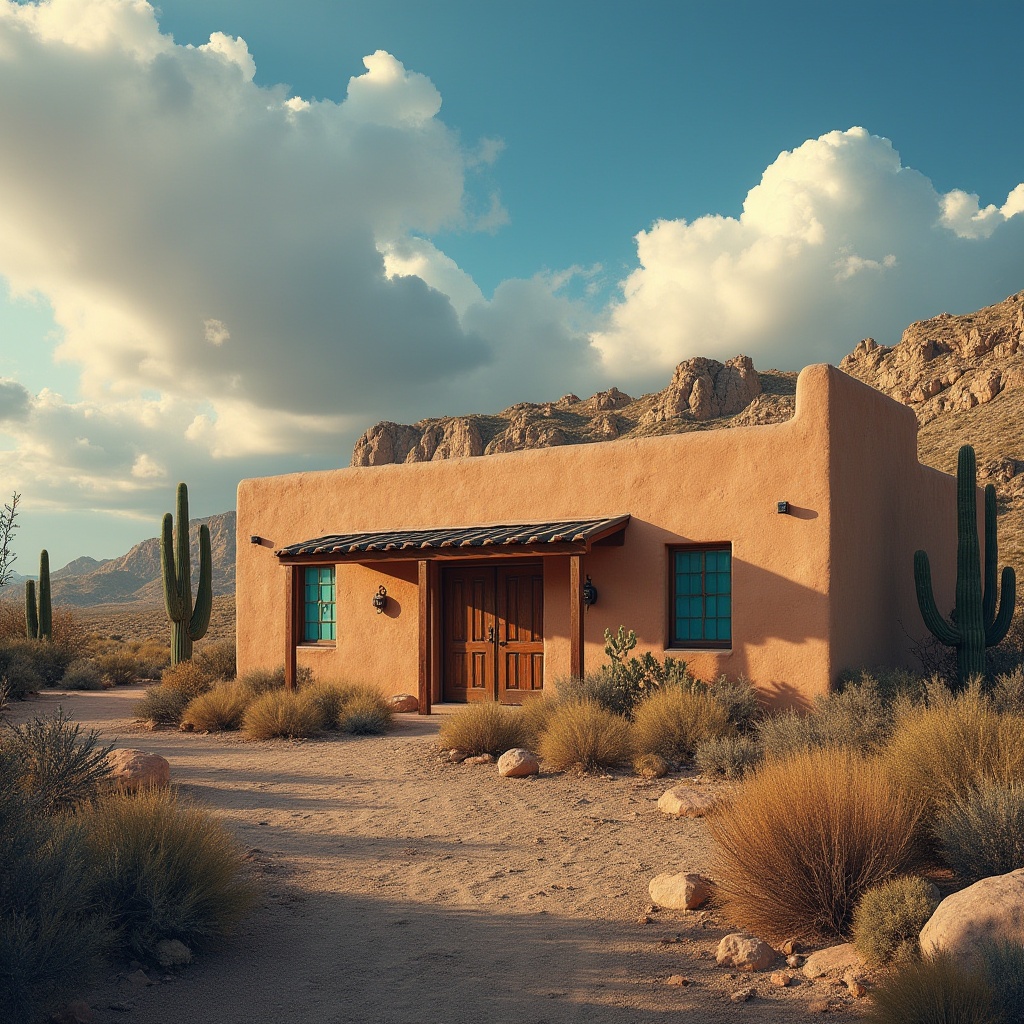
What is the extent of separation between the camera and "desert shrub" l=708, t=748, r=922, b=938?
488cm

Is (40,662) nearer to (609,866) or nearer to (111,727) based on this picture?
(111,727)

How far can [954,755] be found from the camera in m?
6.01

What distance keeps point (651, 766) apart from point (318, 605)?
8142 mm

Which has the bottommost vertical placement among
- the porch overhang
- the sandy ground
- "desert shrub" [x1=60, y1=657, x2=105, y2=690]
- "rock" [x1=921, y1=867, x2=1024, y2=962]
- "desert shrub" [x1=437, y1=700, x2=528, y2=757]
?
"desert shrub" [x1=60, y1=657, x2=105, y2=690]

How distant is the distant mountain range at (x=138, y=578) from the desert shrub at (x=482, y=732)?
103m

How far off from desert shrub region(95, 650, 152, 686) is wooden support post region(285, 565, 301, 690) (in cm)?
801

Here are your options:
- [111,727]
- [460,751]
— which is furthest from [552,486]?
[111,727]

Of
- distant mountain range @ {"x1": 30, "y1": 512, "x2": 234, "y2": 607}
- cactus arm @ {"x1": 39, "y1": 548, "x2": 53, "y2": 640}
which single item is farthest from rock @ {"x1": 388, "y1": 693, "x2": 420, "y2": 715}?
distant mountain range @ {"x1": 30, "y1": 512, "x2": 234, "y2": 607}

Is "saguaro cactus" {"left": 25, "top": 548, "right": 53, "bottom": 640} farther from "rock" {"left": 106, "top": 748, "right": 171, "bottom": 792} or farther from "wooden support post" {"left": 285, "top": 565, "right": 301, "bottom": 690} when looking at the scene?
"rock" {"left": 106, "top": 748, "right": 171, "bottom": 792}

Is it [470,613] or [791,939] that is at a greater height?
[470,613]

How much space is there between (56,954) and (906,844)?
167 inches

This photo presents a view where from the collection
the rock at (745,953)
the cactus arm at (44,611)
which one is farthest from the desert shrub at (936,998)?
the cactus arm at (44,611)

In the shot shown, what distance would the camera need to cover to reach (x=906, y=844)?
5023 mm

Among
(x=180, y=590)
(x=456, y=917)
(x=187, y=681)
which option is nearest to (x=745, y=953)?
(x=456, y=917)
